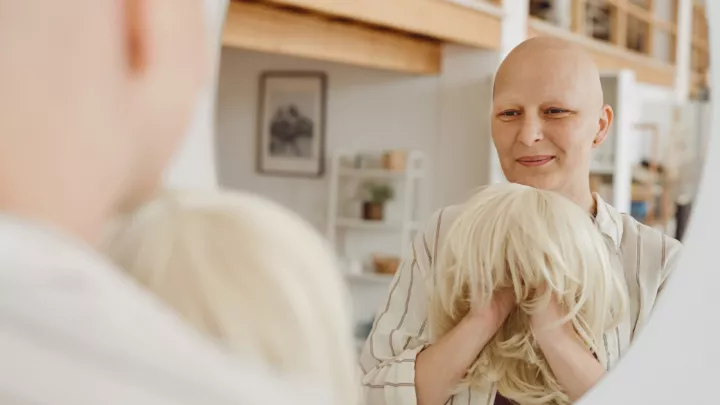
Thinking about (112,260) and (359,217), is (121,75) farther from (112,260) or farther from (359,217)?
(359,217)

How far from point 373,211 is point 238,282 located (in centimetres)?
19

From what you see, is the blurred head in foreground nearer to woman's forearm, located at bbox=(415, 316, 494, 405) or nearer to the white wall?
woman's forearm, located at bbox=(415, 316, 494, 405)

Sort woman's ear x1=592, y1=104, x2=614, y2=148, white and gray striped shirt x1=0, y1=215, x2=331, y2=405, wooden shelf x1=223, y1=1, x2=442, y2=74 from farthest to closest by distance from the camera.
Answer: woman's ear x1=592, y1=104, x2=614, y2=148
wooden shelf x1=223, y1=1, x2=442, y2=74
white and gray striped shirt x1=0, y1=215, x2=331, y2=405

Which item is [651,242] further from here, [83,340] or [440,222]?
[83,340]

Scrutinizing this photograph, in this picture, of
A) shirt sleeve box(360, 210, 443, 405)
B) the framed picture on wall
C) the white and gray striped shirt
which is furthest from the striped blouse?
the white and gray striped shirt

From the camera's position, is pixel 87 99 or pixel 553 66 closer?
pixel 87 99

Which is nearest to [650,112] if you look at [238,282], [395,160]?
[395,160]

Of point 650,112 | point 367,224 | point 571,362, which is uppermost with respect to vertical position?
point 650,112

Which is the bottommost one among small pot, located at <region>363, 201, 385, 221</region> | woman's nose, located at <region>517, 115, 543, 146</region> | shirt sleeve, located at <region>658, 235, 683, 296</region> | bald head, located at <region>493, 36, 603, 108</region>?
shirt sleeve, located at <region>658, 235, 683, 296</region>

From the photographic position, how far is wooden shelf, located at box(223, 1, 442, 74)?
53cm

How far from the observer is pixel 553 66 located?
62cm

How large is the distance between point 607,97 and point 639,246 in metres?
0.13

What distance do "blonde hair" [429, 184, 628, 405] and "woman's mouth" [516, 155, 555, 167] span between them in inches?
0.9

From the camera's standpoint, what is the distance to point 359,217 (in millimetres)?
581
